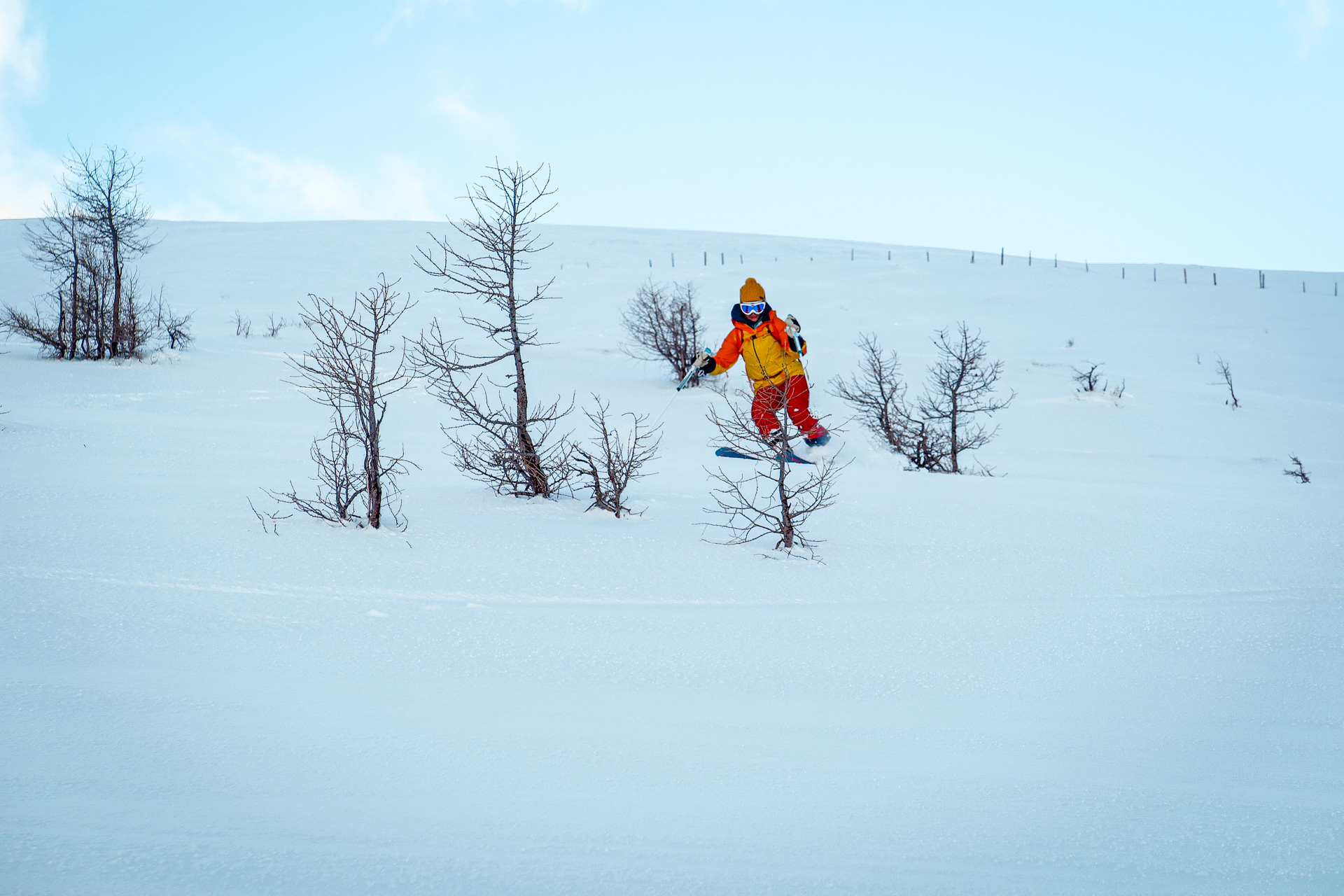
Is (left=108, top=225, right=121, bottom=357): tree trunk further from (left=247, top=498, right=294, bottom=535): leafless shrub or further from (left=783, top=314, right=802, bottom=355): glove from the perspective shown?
(left=783, top=314, right=802, bottom=355): glove

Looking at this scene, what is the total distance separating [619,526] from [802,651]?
1587mm

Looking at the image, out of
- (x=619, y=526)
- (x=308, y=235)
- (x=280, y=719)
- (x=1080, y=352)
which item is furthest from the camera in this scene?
(x=308, y=235)

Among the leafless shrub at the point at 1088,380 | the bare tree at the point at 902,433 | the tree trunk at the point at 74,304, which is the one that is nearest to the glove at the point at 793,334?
the bare tree at the point at 902,433

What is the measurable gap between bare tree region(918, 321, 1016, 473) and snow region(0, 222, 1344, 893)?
157cm

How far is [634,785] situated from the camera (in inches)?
72.2

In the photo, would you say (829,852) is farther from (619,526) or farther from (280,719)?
(619,526)

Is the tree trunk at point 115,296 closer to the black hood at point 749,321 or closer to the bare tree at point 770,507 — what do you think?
the black hood at point 749,321

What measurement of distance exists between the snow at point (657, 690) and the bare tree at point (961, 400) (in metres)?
1.57

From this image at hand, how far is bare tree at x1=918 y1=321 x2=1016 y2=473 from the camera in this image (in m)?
7.27

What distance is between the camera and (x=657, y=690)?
2.38 metres

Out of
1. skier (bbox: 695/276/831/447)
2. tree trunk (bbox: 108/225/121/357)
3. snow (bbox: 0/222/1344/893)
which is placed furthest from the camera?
tree trunk (bbox: 108/225/121/357)

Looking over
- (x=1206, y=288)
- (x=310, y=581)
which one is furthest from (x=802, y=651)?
(x=1206, y=288)

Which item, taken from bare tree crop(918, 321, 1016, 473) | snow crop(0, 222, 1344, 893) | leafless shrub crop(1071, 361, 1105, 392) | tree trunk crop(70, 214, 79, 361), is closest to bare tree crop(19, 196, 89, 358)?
tree trunk crop(70, 214, 79, 361)

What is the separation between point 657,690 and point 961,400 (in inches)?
395
